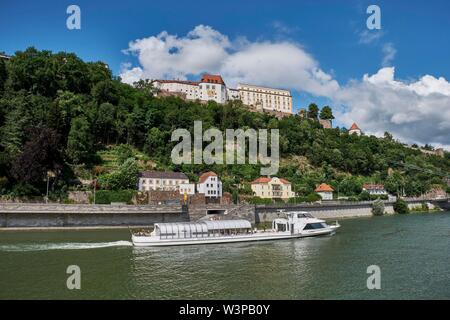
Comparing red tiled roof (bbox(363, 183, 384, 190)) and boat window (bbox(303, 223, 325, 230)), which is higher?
red tiled roof (bbox(363, 183, 384, 190))

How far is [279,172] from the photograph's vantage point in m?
104

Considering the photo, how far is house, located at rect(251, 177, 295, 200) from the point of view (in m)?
90.2

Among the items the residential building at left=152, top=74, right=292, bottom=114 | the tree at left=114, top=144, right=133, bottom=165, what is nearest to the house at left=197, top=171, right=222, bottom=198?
the tree at left=114, top=144, right=133, bottom=165

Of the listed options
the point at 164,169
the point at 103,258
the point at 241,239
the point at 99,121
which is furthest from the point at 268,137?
the point at 103,258

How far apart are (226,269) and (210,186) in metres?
50.9

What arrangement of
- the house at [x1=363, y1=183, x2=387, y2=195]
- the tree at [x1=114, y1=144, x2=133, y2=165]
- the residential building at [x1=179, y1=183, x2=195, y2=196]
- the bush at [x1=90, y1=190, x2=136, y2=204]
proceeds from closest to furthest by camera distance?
1. the bush at [x1=90, y1=190, x2=136, y2=204]
2. the residential building at [x1=179, y1=183, x2=195, y2=196]
3. the tree at [x1=114, y1=144, x2=133, y2=165]
4. the house at [x1=363, y1=183, x2=387, y2=195]

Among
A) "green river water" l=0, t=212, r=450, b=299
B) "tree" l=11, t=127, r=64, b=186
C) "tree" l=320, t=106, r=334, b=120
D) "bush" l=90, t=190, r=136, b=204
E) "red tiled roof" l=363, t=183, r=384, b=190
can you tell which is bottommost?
"green river water" l=0, t=212, r=450, b=299

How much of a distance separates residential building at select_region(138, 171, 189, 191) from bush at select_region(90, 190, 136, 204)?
8.34 meters

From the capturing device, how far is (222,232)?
156ft

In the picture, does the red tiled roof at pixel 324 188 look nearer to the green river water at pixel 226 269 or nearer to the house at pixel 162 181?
the house at pixel 162 181

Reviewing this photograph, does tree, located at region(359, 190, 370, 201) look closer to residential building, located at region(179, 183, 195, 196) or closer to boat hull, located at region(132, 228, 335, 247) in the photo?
residential building, located at region(179, 183, 195, 196)

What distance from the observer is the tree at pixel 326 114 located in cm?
17562

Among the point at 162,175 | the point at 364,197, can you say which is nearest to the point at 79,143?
the point at 162,175
